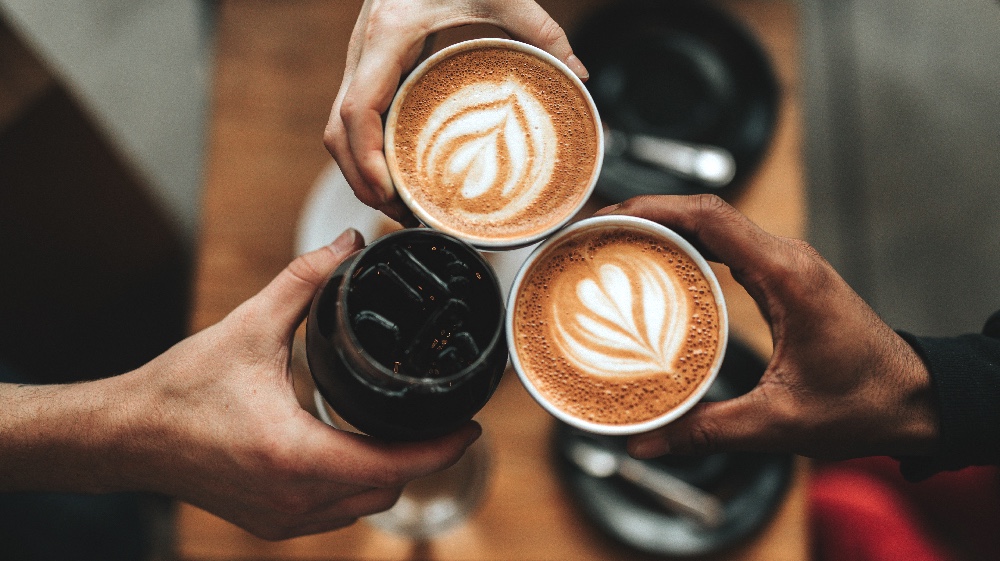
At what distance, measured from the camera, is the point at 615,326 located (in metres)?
0.84

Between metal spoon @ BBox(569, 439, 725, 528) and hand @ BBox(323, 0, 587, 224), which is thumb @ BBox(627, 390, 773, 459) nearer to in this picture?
metal spoon @ BBox(569, 439, 725, 528)

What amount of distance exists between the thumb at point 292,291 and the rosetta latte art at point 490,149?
171mm

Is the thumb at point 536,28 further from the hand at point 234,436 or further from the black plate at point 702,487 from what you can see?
the black plate at point 702,487

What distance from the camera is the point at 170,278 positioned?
1911mm

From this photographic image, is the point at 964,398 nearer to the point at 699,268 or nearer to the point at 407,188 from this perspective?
the point at 699,268

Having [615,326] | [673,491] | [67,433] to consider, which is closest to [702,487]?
[673,491]

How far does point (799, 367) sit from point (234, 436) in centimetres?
64

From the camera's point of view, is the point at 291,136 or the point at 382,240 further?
the point at 291,136

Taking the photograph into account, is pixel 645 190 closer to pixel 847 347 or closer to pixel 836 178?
pixel 847 347

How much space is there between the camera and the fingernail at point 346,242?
0.85m

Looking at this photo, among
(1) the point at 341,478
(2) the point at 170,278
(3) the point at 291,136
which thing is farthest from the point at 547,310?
(2) the point at 170,278

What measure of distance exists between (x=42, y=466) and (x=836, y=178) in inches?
77.7

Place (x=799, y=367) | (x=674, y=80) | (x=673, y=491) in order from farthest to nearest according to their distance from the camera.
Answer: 1. (x=674, y=80)
2. (x=673, y=491)
3. (x=799, y=367)

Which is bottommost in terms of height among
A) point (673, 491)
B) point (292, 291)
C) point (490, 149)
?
point (673, 491)
